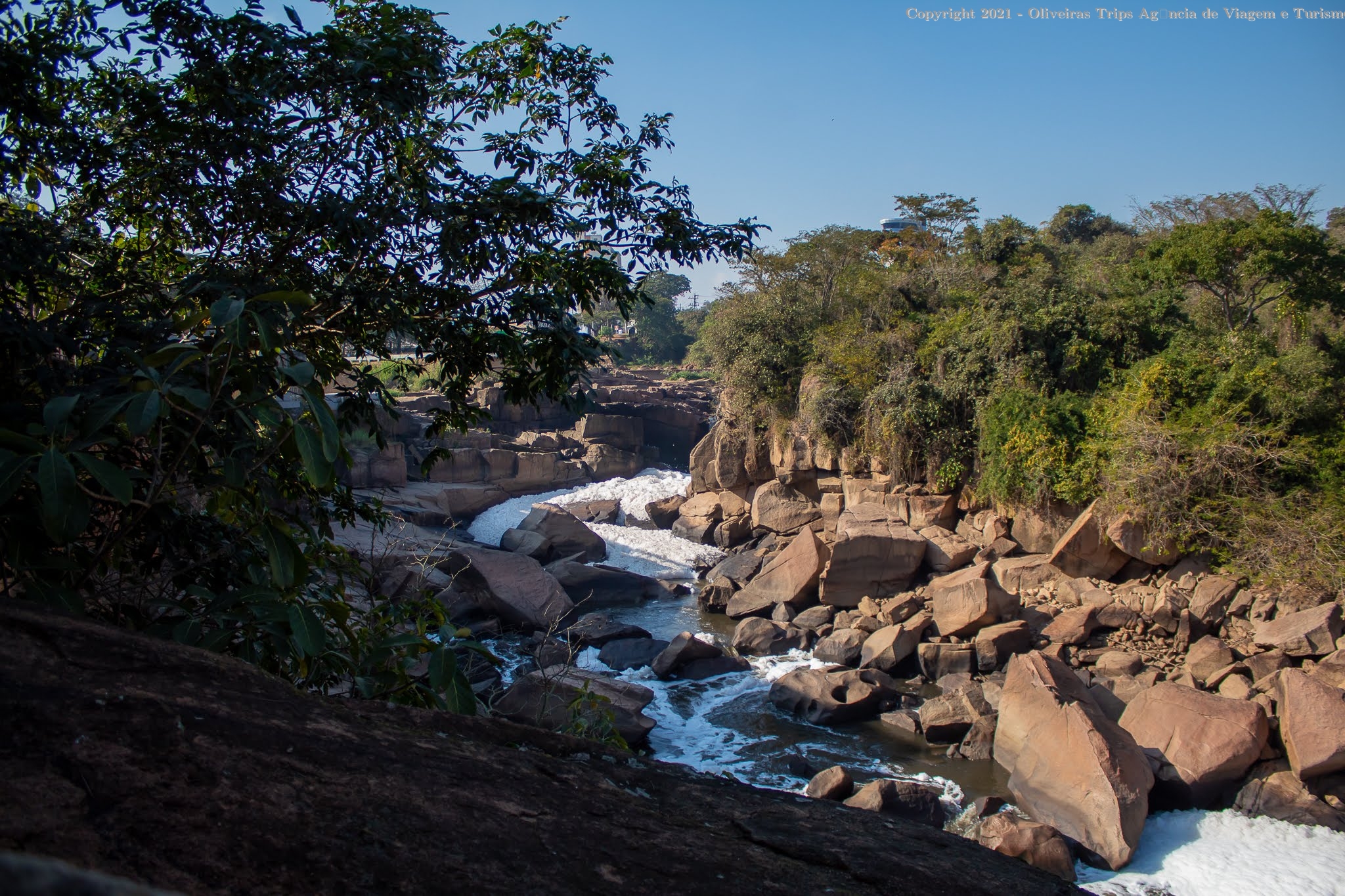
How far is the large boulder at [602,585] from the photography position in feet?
55.5

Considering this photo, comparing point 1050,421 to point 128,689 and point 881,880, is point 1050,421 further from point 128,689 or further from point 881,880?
point 128,689

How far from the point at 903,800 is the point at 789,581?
7309 mm

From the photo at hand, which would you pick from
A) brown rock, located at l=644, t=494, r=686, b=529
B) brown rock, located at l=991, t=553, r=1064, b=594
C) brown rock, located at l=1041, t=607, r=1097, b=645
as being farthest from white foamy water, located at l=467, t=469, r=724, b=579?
brown rock, located at l=1041, t=607, r=1097, b=645

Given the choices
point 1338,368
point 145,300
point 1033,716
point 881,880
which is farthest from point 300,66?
point 1338,368

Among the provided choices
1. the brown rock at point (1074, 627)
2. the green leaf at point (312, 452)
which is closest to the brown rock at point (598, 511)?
the brown rock at point (1074, 627)

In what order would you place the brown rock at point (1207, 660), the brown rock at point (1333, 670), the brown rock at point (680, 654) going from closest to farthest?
the brown rock at point (1333, 670)
the brown rock at point (1207, 660)
the brown rock at point (680, 654)

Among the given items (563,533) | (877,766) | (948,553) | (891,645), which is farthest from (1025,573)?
(563,533)

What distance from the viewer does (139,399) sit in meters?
2.20

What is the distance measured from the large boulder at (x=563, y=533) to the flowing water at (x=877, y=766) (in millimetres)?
3191

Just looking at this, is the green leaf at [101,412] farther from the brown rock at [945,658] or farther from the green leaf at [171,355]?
the brown rock at [945,658]

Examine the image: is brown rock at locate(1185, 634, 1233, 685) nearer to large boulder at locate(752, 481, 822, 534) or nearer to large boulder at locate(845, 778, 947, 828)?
large boulder at locate(845, 778, 947, 828)

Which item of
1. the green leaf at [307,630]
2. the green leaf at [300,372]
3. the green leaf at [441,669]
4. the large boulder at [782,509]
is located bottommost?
the large boulder at [782,509]

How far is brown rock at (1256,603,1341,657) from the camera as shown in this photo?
34.0 ft

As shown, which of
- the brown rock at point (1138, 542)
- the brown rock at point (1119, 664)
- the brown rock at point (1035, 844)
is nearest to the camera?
the brown rock at point (1035, 844)
